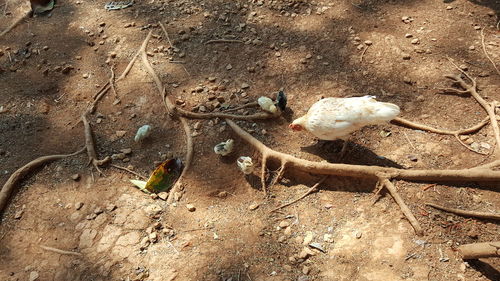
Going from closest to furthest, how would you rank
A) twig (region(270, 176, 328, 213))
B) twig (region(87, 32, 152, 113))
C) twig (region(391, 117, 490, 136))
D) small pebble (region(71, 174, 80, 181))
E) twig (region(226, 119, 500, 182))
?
twig (region(226, 119, 500, 182)) < twig (region(270, 176, 328, 213)) < twig (region(391, 117, 490, 136)) < small pebble (region(71, 174, 80, 181)) < twig (region(87, 32, 152, 113))

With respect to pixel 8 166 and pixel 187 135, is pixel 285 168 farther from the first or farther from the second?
pixel 8 166

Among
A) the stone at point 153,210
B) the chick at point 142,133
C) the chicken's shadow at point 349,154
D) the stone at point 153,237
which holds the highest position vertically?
the chicken's shadow at point 349,154

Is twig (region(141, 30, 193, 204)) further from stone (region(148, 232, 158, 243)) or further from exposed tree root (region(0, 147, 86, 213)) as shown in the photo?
exposed tree root (region(0, 147, 86, 213))

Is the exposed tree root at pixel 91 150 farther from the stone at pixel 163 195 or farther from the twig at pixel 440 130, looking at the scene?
the twig at pixel 440 130

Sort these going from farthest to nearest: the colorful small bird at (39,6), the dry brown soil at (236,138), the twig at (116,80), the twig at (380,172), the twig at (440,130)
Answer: the colorful small bird at (39,6) → the twig at (116,80) → the twig at (440,130) → the twig at (380,172) → the dry brown soil at (236,138)

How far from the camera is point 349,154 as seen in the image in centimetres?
352

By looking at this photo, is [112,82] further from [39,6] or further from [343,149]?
[343,149]

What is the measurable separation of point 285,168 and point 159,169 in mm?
1174

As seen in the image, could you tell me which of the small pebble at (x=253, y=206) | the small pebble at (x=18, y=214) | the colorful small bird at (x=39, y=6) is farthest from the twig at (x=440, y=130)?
the colorful small bird at (x=39, y=6)

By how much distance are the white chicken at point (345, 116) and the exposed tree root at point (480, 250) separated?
1097 millimetres

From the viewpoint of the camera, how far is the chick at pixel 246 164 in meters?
3.38

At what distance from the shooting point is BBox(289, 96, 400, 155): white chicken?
10.2 feet

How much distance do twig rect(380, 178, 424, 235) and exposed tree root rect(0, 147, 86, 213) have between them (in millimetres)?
2929

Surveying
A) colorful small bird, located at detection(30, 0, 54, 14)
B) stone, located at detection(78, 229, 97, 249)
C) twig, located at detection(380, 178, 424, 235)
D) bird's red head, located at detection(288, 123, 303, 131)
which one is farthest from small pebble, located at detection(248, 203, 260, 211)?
colorful small bird, located at detection(30, 0, 54, 14)
